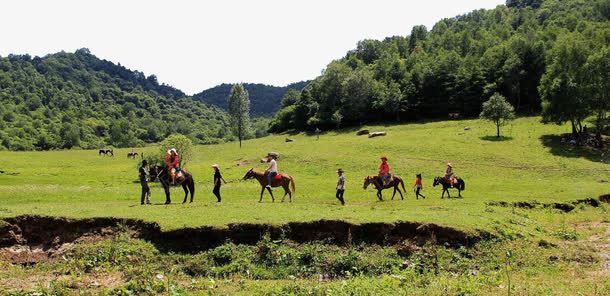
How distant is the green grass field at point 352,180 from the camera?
21984mm

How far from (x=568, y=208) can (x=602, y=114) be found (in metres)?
39.4

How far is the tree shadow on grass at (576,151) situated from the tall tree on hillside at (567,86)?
149 inches

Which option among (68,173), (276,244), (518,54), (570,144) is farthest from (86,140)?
(276,244)

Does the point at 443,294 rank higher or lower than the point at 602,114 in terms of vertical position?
lower

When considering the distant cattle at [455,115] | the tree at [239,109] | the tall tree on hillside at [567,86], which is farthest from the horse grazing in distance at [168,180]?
the distant cattle at [455,115]

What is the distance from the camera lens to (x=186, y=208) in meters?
23.7

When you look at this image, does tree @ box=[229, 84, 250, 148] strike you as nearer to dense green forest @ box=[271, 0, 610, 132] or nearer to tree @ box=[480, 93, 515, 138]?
dense green forest @ box=[271, 0, 610, 132]

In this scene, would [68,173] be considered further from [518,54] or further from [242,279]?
[518,54]

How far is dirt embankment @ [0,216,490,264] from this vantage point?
19.3m

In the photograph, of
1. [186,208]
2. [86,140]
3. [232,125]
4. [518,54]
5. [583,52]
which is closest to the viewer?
[186,208]

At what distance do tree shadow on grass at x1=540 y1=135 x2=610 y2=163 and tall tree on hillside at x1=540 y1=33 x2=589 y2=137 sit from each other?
149 inches

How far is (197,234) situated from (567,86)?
55744mm

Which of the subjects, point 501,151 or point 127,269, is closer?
point 127,269

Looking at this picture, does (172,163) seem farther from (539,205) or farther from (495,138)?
(495,138)
